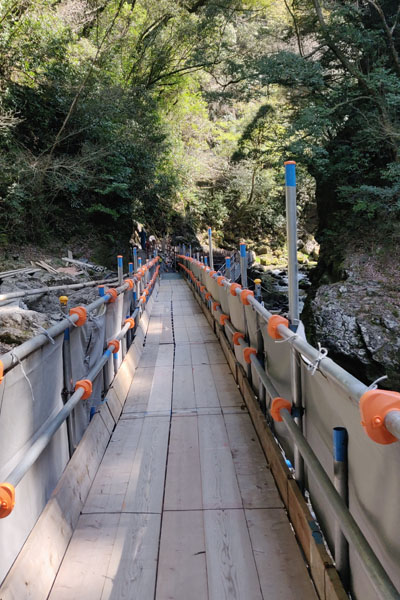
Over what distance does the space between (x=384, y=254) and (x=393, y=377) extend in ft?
18.6

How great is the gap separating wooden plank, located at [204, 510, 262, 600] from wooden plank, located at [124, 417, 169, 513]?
399 millimetres

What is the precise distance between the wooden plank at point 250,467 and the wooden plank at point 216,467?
0.05 metres

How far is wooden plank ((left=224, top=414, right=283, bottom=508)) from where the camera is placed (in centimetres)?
282

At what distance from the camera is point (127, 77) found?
2328cm

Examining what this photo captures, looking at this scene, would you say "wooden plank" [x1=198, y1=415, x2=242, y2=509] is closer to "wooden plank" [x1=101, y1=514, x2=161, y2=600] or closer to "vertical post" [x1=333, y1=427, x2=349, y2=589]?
"wooden plank" [x1=101, y1=514, x2=161, y2=600]

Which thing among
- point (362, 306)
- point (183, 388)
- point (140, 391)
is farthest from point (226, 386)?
point (362, 306)

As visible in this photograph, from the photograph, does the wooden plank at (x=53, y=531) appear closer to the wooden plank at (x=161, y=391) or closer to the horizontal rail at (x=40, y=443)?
the horizontal rail at (x=40, y=443)

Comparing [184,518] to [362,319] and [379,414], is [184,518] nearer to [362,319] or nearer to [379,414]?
[379,414]

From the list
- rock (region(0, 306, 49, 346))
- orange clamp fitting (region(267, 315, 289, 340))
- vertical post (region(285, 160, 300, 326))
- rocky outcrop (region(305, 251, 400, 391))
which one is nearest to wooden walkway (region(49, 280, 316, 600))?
orange clamp fitting (region(267, 315, 289, 340))

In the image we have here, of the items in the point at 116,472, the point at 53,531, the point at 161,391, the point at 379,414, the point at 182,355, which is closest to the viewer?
the point at 379,414

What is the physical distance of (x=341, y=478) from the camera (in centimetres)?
170

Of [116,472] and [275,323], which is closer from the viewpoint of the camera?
[275,323]

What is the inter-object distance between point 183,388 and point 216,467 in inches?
73.8

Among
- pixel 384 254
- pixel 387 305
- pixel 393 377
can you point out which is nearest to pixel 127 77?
pixel 384 254
